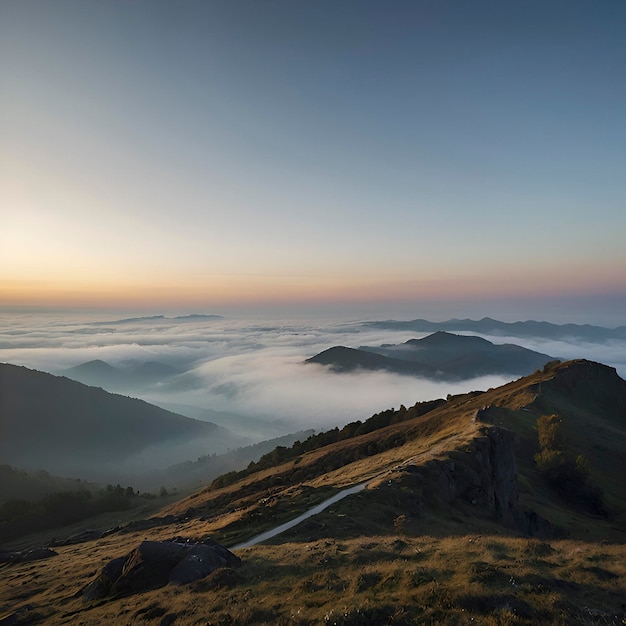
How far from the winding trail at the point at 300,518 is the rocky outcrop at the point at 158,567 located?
4862mm

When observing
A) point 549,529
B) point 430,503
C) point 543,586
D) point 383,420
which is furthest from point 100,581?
point 383,420

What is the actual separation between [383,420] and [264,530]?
6615 cm

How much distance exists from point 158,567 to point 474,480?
107 ft

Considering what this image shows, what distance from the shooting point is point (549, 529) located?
42.5 meters

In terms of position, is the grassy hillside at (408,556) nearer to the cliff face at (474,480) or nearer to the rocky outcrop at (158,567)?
the cliff face at (474,480)

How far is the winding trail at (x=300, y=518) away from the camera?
90.2ft

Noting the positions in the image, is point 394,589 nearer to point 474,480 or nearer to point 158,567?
point 158,567

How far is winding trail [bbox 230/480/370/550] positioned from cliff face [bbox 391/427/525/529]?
4.66 meters

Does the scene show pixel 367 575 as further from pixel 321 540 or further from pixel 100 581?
pixel 100 581

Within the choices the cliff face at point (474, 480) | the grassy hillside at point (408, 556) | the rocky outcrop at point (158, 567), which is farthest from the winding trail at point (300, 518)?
the rocky outcrop at point (158, 567)

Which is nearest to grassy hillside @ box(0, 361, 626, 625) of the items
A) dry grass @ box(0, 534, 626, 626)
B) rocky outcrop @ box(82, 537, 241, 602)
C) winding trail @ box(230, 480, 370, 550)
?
dry grass @ box(0, 534, 626, 626)

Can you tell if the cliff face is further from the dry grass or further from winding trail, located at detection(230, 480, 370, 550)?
the dry grass

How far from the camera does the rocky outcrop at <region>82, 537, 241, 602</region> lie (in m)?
20.2

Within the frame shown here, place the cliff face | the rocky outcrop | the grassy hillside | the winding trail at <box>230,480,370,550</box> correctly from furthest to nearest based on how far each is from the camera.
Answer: the cliff face → the winding trail at <box>230,480,370,550</box> → the rocky outcrop → the grassy hillside
